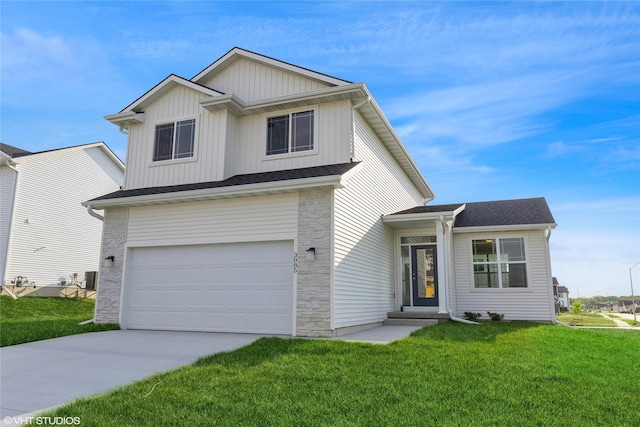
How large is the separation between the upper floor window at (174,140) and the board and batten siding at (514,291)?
364 inches

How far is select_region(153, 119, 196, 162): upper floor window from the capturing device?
39.2 ft

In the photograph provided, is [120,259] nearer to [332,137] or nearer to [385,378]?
[332,137]

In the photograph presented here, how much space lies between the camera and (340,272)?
31.1ft

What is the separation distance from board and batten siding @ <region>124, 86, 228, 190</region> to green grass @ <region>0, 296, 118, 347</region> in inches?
160

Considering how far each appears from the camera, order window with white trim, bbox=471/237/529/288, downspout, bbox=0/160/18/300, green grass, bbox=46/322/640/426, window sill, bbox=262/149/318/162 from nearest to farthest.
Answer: green grass, bbox=46/322/640/426
window sill, bbox=262/149/318/162
window with white trim, bbox=471/237/529/288
downspout, bbox=0/160/18/300

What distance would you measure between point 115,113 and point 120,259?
426 cm

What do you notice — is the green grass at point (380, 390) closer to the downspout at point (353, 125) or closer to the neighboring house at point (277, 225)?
the neighboring house at point (277, 225)

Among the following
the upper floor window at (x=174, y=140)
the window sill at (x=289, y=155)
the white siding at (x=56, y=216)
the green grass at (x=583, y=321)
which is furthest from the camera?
the green grass at (x=583, y=321)

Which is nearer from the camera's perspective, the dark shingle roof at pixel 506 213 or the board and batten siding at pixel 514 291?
the board and batten siding at pixel 514 291

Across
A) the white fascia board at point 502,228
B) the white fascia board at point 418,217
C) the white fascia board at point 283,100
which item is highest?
the white fascia board at point 283,100

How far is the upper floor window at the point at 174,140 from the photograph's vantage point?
11953 mm

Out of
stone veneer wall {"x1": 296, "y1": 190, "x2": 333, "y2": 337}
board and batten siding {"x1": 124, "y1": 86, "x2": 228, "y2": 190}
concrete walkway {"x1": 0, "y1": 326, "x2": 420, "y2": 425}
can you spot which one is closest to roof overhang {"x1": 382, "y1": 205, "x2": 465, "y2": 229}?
stone veneer wall {"x1": 296, "y1": 190, "x2": 333, "y2": 337}

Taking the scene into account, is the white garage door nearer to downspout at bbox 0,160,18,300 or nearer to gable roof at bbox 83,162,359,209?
gable roof at bbox 83,162,359,209
